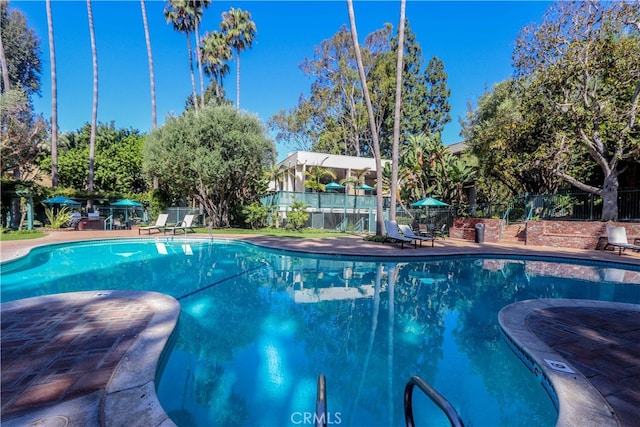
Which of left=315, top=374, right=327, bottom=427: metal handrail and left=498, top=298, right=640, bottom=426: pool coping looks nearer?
left=315, top=374, right=327, bottom=427: metal handrail

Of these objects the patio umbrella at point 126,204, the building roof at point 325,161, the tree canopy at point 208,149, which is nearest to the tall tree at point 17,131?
the patio umbrella at point 126,204

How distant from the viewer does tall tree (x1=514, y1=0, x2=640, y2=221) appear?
1170 centimetres

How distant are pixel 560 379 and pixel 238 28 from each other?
98.9 ft

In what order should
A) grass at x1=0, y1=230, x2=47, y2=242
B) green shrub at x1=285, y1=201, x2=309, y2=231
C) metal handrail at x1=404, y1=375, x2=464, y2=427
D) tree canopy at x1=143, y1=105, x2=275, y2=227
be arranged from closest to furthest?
metal handrail at x1=404, y1=375, x2=464, y2=427, grass at x1=0, y1=230, x2=47, y2=242, tree canopy at x1=143, y1=105, x2=275, y2=227, green shrub at x1=285, y1=201, x2=309, y2=231

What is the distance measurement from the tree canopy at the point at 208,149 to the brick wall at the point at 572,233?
15.5 meters

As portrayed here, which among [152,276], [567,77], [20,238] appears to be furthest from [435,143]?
[20,238]

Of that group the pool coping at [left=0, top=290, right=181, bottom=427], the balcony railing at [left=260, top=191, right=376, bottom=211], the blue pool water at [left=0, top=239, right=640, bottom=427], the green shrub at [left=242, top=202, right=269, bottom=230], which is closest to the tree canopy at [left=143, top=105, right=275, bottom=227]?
the green shrub at [left=242, top=202, right=269, bottom=230]

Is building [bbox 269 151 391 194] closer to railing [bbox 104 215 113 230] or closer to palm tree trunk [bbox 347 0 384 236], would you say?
palm tree trunk [bbox 347 0 384 236]

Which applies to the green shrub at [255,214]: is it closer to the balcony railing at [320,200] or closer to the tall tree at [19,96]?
the balcony railing at [320,200]

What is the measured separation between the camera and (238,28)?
25.4m

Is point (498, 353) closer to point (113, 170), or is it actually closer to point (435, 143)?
point (435, 143)

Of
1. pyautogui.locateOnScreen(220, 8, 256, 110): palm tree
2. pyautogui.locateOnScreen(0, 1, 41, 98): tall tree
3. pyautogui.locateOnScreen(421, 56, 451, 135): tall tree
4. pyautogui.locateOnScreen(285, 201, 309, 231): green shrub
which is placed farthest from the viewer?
pyautogui.locateOnScreen(421, 56, 451, 135): tall tree

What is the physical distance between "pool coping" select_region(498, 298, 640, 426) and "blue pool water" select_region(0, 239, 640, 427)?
0.50ft

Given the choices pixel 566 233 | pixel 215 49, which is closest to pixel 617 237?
pixel 566 233
